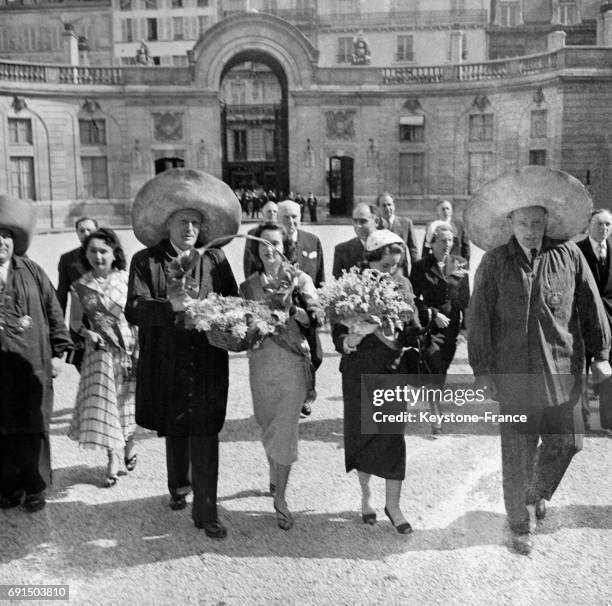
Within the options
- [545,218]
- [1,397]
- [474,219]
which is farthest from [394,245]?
[1,397]

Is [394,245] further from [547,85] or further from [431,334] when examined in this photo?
[547,85]

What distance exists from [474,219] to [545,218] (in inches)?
19.8

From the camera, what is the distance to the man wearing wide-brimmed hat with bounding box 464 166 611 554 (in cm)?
499

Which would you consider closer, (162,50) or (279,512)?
(279,512)

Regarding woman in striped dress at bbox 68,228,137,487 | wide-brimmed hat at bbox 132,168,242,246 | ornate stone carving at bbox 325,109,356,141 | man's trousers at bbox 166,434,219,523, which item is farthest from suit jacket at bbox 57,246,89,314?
ornate stone carving at bbox 325,109,356,141

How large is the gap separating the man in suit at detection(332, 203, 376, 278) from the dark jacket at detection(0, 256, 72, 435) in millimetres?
3262

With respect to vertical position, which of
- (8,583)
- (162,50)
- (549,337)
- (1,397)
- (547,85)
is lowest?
(8,583)

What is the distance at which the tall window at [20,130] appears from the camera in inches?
1304

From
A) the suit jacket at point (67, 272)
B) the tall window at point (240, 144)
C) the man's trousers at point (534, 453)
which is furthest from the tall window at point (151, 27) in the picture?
the man's trousers at point (534, 453)

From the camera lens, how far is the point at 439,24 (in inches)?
1921

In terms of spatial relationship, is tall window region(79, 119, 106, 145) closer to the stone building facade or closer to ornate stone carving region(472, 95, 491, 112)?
the stone building facade

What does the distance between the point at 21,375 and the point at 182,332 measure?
4.44ft

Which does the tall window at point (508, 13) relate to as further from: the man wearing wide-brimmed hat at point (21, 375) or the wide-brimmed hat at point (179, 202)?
the man wearing wide-brimmed hat at point (21, 375)

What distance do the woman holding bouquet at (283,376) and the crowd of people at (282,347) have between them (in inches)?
0.4
